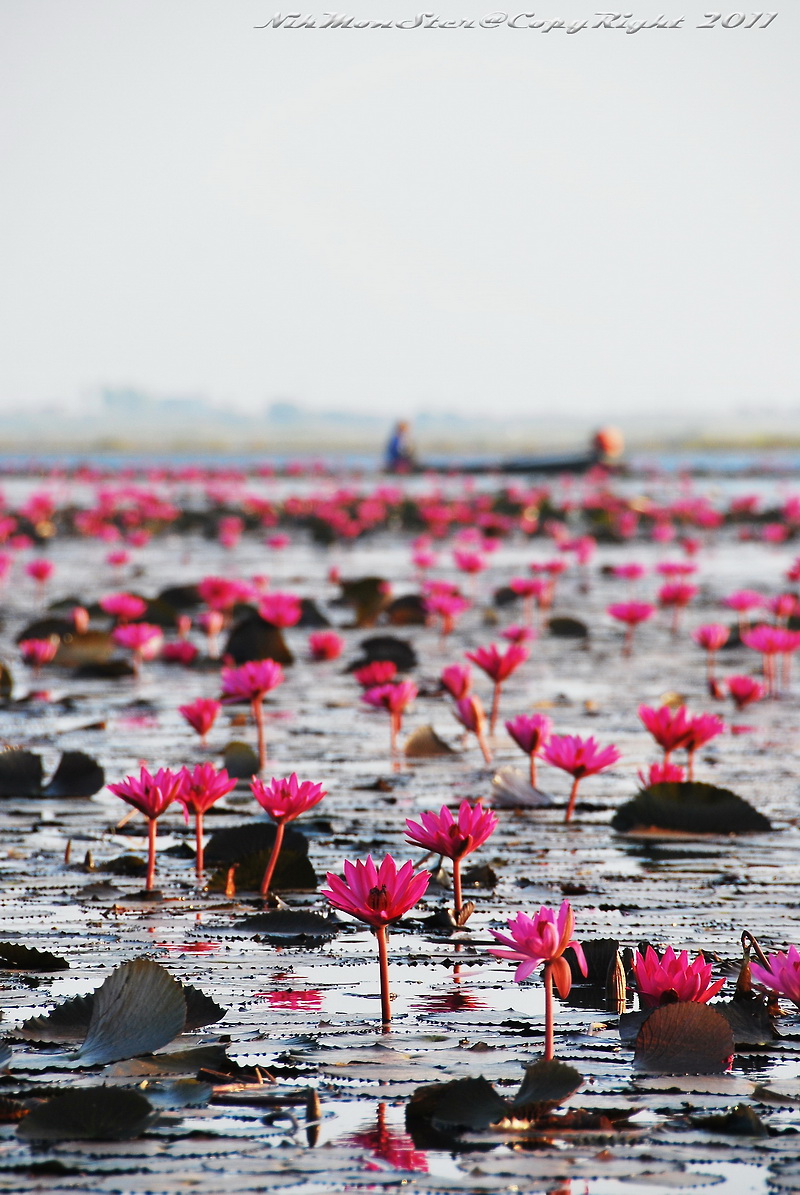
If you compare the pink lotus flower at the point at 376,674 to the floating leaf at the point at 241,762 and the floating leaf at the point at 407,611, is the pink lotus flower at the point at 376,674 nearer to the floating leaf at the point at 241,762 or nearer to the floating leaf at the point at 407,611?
the floating leaf at the point at 241,762

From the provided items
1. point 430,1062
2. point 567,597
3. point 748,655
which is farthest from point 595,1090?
point 567,597

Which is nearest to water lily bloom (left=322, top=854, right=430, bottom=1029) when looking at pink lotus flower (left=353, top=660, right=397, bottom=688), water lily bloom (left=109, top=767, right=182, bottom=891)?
water lily bloom (left=109, top=767, right=182, bottom=891)

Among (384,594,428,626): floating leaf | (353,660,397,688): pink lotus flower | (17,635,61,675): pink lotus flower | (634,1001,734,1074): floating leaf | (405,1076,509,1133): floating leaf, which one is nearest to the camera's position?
(405,1076,509,1133): floating leaf

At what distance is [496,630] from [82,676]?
333 cm

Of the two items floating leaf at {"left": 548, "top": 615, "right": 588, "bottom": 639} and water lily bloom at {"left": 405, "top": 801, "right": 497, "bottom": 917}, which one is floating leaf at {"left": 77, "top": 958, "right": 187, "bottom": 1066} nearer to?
water lily bloom at {"left": 405, "top": 801, "right": 497, "bottom": 917}

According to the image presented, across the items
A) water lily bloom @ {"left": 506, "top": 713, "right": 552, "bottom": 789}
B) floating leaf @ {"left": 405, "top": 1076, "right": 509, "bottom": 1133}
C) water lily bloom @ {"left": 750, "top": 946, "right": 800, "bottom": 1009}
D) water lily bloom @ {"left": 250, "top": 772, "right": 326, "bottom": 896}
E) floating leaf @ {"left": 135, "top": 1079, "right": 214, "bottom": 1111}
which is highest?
water lily bloom @ {"left": 250, "top": 772, "right": 326, "bottom": 896}

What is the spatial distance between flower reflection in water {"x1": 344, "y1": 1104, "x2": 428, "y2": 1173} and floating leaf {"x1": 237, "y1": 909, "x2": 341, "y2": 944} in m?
1.03

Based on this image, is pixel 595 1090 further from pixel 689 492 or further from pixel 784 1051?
pixel 689 492

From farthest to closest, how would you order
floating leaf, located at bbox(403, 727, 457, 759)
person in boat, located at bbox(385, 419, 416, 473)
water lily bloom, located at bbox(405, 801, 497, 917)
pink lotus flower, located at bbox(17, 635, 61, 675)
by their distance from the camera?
person in boat, located at bbox(385, 419, 416, 473), pink lotus flower, located at bbox(17, 635, 61, 675), floating leaf, located at bbox(403, 727, 457, 759), water lily bloom, located at bbox(405, 801, 497, 917)

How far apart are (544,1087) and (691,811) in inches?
87.1

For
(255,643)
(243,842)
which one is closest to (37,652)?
(255,643)

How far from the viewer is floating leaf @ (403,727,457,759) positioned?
5570mm

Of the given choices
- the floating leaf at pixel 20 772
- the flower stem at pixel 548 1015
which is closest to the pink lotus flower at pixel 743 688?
the floating leaf at pixel 20 772

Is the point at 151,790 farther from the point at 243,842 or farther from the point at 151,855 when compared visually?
the point at 243,842
